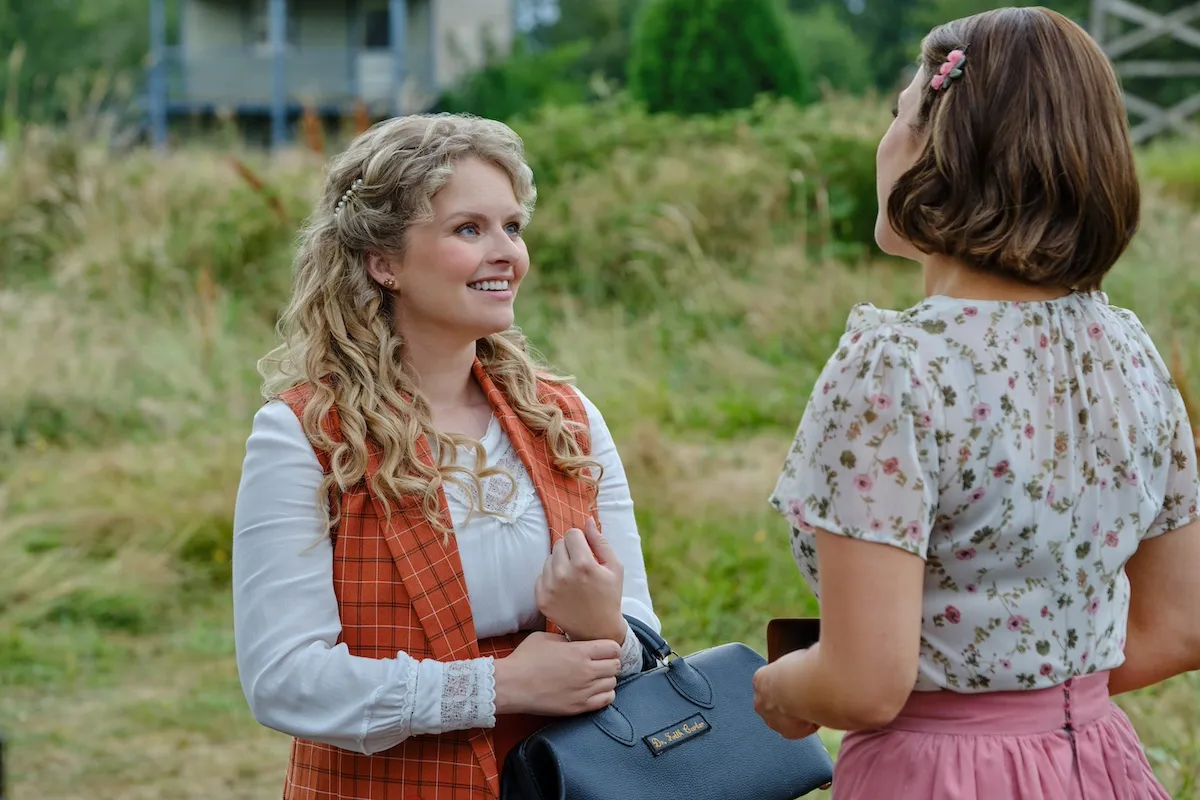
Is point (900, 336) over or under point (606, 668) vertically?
over

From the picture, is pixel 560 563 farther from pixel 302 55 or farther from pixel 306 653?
pixel 302 55

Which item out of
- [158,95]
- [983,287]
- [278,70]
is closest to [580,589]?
[983,287]

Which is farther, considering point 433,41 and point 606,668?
point 433,41

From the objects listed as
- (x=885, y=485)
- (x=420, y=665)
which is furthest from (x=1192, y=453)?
(x=420, y=665)

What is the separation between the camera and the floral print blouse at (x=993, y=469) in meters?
1.60

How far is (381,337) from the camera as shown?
7.84 ft

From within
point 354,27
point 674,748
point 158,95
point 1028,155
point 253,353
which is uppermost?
point 354,27

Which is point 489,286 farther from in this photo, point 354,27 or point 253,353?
point 354,27

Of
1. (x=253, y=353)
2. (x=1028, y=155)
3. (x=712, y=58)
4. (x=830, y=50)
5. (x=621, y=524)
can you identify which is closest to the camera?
(x=1028, y=155)

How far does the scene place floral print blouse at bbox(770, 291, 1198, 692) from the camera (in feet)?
5.26

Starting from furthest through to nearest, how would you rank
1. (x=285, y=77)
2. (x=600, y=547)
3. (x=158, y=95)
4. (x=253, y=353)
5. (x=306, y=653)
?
(x=158, y=95) → (x=285, y=77) → (x=253, y=353) → (x=600, y=547) → (x=306, y=653)

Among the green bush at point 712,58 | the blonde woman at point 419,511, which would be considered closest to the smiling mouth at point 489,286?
the blonde woman at point 419,511

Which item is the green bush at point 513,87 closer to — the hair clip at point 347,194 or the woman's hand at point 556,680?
the hair clip at point 347,194

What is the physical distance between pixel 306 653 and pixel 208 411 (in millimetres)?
6281
